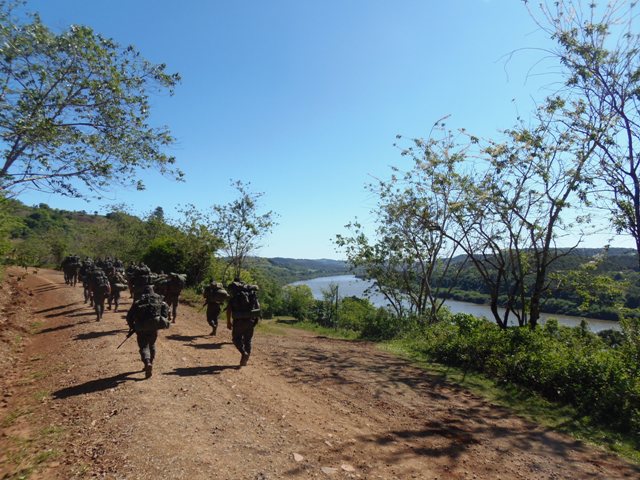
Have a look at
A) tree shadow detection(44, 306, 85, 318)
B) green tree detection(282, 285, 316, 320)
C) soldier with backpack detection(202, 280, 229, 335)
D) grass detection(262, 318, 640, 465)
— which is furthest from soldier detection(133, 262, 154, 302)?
green tree detection(282, 285, 316, 320)

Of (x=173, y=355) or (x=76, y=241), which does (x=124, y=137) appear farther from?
(x=76, y=241)

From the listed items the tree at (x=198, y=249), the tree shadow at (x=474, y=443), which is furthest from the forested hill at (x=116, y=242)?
the tree shadow at (x=474, y=443)

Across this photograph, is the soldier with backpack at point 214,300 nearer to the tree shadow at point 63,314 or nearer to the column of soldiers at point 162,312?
the column of soldiers at point 162,312

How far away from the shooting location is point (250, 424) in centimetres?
598

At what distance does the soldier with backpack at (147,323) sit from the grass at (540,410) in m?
7.19

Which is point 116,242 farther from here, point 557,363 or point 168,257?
point 557,363

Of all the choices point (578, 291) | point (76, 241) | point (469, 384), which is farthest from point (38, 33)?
point (76, 241)

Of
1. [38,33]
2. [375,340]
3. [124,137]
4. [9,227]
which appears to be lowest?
[375,340]

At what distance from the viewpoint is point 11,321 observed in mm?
14289

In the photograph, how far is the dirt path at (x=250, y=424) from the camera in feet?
15.9

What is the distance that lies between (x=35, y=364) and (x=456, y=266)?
807 inches

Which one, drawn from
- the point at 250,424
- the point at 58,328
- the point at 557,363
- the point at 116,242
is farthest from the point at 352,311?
the point at 250,424

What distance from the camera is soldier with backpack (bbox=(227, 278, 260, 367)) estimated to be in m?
9.25

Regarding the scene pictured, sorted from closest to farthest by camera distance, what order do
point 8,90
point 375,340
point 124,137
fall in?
point 8,90 → point 124,137 → point 375,340
